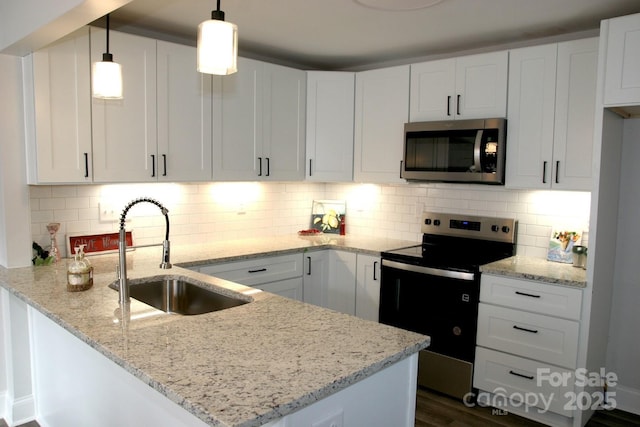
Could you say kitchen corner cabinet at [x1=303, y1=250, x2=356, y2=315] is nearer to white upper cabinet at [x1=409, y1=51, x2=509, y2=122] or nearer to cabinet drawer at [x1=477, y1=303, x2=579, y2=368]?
cabinet drawer at [x1=477, y1=303, x2=579, y2=368]

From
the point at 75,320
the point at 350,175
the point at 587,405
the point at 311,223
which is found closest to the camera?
the point at 75,320

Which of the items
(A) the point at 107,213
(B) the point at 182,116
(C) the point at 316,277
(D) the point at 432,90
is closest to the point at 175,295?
(A) the point at 107,213

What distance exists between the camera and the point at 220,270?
3264mm

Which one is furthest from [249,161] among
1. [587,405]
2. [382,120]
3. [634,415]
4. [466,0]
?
[634,415]

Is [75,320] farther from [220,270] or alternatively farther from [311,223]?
[311,223]

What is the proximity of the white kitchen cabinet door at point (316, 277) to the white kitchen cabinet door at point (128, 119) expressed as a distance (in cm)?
129

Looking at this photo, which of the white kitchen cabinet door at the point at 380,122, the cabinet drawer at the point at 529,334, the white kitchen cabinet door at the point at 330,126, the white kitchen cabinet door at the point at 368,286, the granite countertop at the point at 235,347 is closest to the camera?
the granite countertop at the point at 235,347

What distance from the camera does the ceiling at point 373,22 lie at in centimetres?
277

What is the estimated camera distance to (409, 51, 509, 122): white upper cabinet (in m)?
3.26

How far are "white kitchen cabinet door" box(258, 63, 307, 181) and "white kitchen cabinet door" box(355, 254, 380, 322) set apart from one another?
0.89m

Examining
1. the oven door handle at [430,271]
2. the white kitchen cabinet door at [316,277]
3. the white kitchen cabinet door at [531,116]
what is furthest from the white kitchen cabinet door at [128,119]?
the white kitchen cabinet door at [531,116]

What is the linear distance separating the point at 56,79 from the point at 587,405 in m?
3.48

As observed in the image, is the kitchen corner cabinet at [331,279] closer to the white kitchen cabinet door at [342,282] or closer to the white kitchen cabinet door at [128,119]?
the white kitchen cabinet door at [342,282]

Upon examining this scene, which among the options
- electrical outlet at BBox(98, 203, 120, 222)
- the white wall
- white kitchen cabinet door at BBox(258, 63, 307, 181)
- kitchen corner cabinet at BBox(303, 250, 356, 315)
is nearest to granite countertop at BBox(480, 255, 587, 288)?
the white wall
